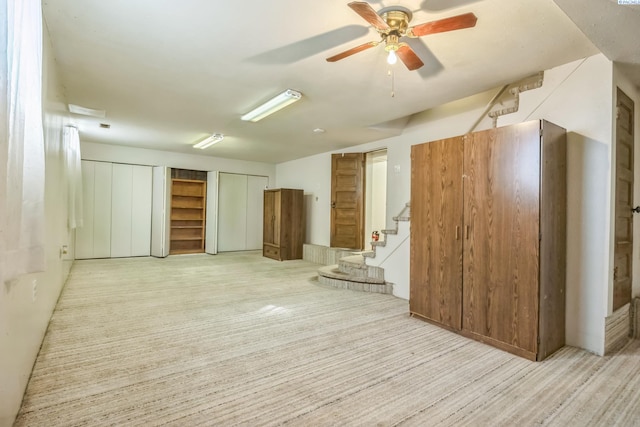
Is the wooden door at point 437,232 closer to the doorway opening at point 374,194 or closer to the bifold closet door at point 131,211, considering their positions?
the doorway opening at point 374,194

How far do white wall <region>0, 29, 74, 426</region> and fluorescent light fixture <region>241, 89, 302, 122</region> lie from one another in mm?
2051

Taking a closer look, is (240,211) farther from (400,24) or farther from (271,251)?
(400,24)

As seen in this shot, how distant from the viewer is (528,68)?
2861 mm

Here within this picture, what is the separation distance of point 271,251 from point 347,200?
2.47 meters

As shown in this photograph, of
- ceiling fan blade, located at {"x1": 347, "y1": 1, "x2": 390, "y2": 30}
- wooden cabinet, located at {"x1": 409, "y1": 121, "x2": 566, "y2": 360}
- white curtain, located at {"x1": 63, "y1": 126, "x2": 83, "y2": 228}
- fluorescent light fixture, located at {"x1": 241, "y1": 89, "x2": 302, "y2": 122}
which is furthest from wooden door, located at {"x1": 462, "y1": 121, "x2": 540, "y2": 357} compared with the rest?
white curtain, located at {"x1": 63, "y1": 126, "x2": 83, "y2": 228}

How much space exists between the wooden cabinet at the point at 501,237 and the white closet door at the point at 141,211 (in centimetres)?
665

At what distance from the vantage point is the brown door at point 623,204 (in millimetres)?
2707

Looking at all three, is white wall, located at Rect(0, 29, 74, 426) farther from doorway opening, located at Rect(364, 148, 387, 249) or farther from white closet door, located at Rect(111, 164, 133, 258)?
doorway opening, located at Rect(364, 148, 387, 249)

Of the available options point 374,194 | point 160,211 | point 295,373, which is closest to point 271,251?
point 160,211

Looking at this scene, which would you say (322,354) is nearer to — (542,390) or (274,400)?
(274,400)

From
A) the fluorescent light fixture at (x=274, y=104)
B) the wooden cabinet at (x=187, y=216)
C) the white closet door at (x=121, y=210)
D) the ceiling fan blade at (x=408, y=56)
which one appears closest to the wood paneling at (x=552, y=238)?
the ceiling fan blade at (x=408, y=56)

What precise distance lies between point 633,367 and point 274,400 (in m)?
2.79

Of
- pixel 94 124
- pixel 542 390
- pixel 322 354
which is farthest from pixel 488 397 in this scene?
pixel 94 124

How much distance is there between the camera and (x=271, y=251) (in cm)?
759
